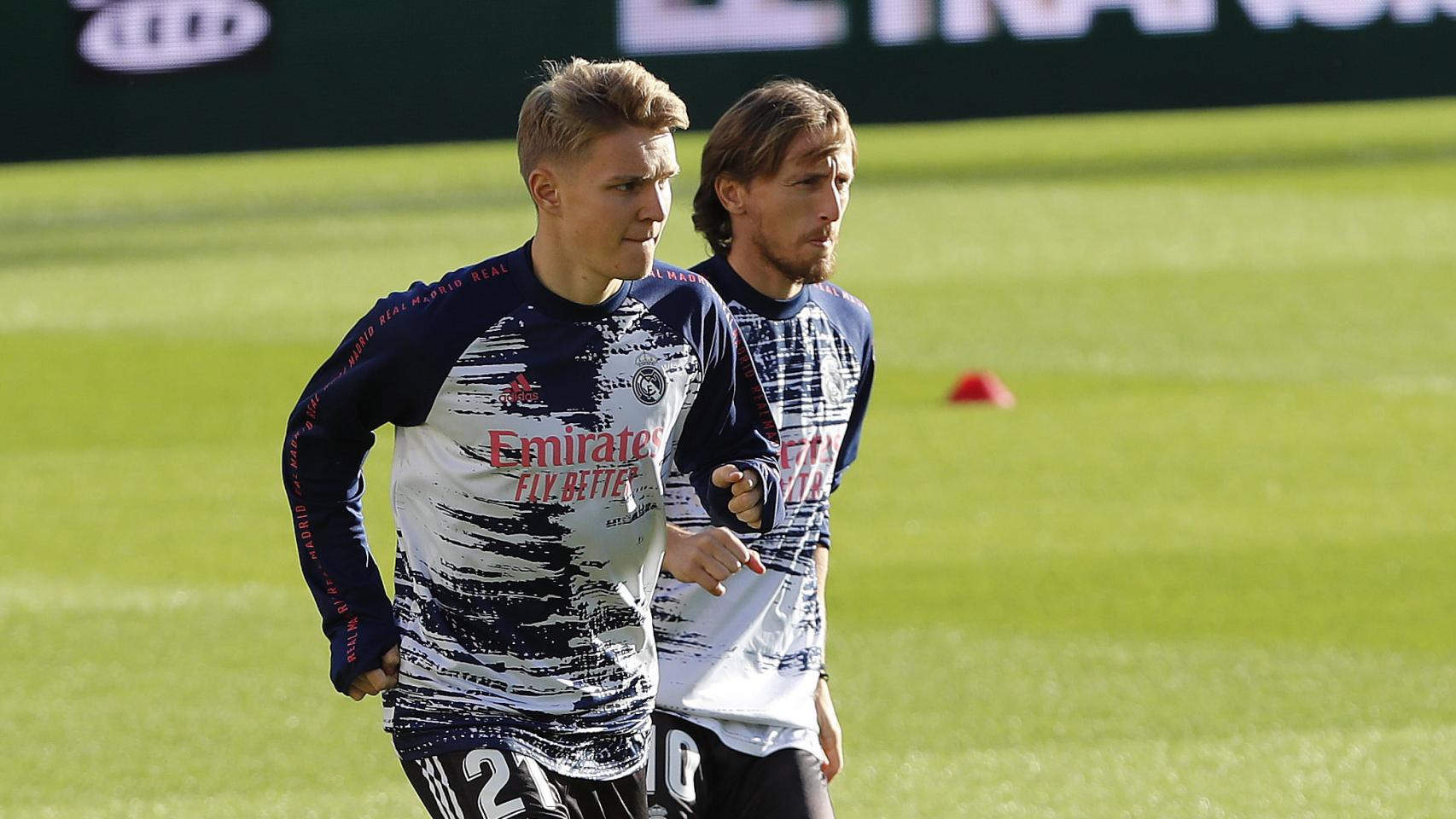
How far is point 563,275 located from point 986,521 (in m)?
6.36

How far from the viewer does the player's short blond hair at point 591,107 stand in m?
3.94

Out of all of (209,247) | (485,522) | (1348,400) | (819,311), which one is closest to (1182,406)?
(1348,400)

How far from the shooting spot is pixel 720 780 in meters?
4.57

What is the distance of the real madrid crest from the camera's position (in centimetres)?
407

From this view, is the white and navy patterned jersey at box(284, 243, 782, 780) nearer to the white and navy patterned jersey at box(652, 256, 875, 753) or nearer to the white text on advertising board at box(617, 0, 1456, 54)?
the white and navy patterned jersey at box(652, 256, 875, 753)

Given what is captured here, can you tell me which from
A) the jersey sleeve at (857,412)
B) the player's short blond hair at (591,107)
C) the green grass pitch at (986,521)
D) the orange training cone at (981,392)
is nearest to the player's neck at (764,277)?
the jersey sleeve at (857,412)

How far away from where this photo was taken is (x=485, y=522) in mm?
4020

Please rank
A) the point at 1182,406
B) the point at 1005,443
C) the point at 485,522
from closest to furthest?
the point at 485,522, the point at 1005,443, the point at 1182,406

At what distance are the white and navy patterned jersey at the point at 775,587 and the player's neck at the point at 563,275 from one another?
63cm

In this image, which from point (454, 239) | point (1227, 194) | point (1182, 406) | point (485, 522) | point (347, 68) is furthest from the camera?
point (1227, 194)

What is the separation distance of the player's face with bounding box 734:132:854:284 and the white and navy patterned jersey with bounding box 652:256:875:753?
0.29 feet

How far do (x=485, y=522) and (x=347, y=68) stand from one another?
23.9ft

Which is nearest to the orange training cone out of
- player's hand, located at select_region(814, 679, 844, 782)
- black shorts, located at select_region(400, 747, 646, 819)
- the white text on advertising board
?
the white text on advertising board

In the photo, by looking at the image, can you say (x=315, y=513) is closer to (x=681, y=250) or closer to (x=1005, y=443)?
(x=1005, y=443)
